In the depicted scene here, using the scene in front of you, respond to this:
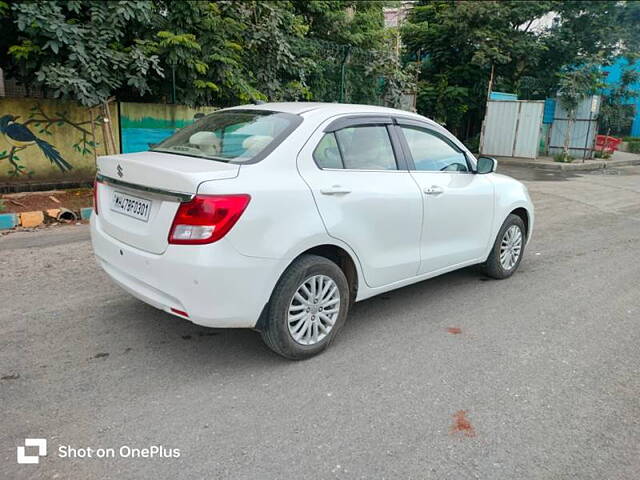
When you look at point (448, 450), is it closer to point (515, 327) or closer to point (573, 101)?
point (515, 327)

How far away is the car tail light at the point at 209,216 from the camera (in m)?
3.07

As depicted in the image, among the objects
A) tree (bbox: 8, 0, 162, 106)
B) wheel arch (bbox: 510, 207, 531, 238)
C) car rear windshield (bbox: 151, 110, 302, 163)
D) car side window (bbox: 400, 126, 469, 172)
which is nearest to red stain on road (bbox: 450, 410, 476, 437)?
car rear windshield (bbox: 151, 110, 302, 163)

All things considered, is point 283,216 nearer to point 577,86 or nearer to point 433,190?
point 433,190

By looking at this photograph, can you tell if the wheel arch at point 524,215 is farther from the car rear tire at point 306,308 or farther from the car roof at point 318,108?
the car rear tire at point 306,308

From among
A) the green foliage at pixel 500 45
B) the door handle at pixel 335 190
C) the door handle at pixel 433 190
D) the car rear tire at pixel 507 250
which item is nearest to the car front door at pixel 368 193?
the door handle at pixel 335 190

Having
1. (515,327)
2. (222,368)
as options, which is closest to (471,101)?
(515,327)

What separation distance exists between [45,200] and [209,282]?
255 inches

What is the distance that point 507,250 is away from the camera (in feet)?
18.1

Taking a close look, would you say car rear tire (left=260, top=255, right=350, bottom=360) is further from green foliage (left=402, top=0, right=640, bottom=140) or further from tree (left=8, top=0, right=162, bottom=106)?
green foliage (left=402, top=0, right=640, bottom=140)

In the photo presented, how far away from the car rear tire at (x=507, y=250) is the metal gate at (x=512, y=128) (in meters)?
13.5

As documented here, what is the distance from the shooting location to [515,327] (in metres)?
4.34

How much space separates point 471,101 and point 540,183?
742cm

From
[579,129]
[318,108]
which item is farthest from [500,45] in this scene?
[318,108]

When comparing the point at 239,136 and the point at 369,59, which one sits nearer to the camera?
the point at 239,136
